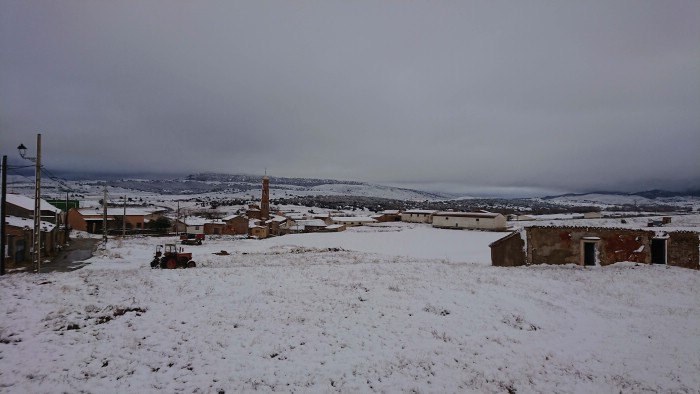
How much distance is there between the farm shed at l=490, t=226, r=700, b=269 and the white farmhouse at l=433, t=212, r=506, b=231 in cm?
4905

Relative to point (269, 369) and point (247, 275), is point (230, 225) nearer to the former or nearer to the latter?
point (247, 275)

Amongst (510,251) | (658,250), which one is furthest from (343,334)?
(658,250)

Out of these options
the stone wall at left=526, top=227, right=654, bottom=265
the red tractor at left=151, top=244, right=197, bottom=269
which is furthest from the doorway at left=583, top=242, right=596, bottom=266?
the red tractor at left=151, top=244, right=197, bottom=269

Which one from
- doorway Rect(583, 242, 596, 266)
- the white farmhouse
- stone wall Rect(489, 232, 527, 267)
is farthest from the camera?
the white farmhouse

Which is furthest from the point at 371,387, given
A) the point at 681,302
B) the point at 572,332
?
the point at 681,302

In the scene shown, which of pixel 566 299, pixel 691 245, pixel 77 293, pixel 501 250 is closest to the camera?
pixel 77 293

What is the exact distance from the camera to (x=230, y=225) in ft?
246

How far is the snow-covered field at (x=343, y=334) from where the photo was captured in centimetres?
1003

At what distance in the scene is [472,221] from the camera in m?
77.5

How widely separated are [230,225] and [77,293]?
61.0m

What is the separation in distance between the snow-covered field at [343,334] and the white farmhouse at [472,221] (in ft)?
180

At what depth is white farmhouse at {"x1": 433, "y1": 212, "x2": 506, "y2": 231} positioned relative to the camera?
74.4m

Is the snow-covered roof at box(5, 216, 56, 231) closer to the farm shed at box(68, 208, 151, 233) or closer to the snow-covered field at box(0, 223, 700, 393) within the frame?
the snow-covered field at box(0, 223, 700, 393)

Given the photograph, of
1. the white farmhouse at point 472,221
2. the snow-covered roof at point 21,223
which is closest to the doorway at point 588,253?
the snow-covered roof at point 21,223
